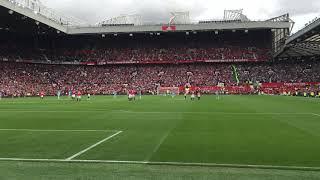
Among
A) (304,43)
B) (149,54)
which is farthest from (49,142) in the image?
(149,54)

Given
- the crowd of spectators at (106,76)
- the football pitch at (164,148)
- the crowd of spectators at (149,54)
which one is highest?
the crowd of spectators at (149,54)

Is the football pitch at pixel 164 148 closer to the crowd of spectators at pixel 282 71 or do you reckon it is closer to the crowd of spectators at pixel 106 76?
the crowd of spectators at pixel 106 76

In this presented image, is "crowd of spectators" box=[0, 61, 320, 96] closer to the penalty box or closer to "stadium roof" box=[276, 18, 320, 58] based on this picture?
"stadium roof" box=[276, 18, 320, 58]

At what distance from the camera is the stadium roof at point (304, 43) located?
64.0m

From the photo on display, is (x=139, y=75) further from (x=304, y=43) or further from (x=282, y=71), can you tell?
(x=304, y=43)

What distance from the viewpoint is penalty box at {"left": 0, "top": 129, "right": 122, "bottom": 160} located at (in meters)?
12.2

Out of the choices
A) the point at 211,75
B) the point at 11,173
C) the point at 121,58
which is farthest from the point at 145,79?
the point at 11,173

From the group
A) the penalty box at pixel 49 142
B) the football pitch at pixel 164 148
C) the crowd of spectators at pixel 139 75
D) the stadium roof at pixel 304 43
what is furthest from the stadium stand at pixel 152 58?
the penalty box at pixel 49 142

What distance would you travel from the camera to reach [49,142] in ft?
48.1

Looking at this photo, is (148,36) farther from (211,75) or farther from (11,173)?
(11,173)

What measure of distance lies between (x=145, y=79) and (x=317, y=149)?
Answer: 8145 cm

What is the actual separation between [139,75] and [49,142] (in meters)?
81.4

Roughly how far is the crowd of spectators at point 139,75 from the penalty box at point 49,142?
66969 millimetres

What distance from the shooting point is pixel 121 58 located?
9800 cm
